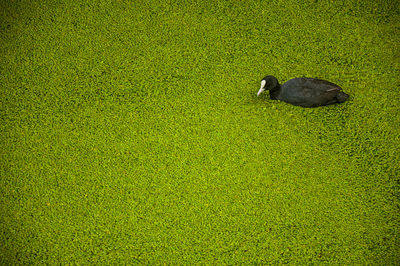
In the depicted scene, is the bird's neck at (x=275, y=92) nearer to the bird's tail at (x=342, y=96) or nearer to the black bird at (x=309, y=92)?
the black bird at (x=309, y=92)

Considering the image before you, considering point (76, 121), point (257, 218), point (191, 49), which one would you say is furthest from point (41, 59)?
point (257, 218)

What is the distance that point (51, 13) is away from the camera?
5.63 ft

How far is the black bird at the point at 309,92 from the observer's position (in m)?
1.25

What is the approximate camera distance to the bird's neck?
134 cm

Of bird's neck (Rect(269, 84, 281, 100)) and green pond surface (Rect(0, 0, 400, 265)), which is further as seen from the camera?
bird's neck (Rect(269, 84, 281, 100))

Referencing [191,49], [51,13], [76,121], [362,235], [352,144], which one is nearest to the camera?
[362,235]

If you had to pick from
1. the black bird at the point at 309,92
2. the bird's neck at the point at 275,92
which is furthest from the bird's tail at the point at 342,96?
the bird's neck at the point at 275,92

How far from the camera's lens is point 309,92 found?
1255 mm

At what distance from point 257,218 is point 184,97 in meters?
0.79

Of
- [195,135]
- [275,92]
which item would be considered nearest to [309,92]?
[275,92]

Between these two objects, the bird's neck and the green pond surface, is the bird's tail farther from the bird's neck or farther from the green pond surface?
the bird's neck

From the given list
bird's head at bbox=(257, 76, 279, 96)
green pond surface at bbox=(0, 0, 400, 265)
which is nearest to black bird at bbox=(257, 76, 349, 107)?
bird's head at bbox=(257, 76, 279, 96)

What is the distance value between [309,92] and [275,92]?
18 centimetres

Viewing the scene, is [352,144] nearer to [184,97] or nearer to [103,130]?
[184,97]
